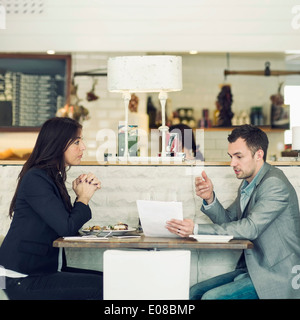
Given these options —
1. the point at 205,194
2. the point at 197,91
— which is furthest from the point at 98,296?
the point at 197,91

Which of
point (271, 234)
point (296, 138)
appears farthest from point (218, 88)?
point (271, 234)

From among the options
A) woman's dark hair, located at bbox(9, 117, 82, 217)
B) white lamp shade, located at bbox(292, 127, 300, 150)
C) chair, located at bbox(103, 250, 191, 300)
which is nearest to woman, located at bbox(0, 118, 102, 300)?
woman's dark hair, located at bbox(9, 117, 82, 217)

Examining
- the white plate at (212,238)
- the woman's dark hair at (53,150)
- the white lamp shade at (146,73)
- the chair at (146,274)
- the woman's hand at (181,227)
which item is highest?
the white lamp shade at (146,73)

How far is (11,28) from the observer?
4.94 metres

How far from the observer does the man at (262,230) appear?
9.34 feet

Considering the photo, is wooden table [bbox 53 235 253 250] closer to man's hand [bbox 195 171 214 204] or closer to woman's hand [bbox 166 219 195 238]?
woman's hand [bbox 166 219 195 238]

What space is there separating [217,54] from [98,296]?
444 centimetres

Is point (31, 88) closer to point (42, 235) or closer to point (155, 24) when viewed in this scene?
point (155, 24)

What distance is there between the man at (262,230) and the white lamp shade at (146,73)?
31.2 inches

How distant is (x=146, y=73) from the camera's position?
3648 millimetres

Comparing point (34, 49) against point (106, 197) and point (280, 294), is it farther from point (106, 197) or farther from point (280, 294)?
point (280, 294)

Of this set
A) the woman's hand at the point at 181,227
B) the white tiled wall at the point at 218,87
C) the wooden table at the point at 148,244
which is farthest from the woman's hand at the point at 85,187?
the white tiled wall at the point at 218,87

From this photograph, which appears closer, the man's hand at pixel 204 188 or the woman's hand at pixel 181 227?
the woman's hand at pixel 181 227

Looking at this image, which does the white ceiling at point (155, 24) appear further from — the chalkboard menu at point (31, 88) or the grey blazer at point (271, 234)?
the grey blazer at point (271, 234)
